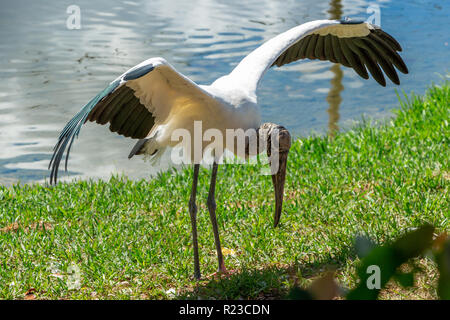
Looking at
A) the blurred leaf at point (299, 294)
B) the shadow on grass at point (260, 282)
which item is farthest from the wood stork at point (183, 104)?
the blurred leaf at point (299, 294)

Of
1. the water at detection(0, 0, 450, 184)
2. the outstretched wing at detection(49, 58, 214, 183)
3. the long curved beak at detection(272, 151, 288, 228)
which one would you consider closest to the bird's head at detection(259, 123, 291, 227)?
the long curved beak at detection(272, 151, 288, 228)

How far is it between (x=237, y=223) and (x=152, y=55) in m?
5.40

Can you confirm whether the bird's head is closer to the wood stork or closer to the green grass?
the wood stork

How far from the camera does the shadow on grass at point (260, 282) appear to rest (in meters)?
2.74

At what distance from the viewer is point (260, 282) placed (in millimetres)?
2781

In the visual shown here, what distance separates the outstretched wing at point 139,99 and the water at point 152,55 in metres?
2.69

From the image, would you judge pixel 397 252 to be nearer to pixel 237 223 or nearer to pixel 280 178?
pixel 280 178

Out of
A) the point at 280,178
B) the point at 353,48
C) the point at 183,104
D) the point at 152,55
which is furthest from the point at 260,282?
the point at 152,55

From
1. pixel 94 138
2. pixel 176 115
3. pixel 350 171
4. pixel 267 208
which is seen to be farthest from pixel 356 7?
pixel 176 115

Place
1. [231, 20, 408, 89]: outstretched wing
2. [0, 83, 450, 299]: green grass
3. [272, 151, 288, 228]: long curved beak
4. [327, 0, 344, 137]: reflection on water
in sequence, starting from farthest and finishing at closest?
[327, 0, 344, 137]: reflection on water, [231, 20, 408, 89]: outstretched wing, [272, 151, 288, 228]: long curved beak, [0, 83, 450, 299]: green grass

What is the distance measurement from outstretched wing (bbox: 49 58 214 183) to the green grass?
72 cm

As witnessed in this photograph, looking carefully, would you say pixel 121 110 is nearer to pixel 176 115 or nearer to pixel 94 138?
pixel 176 115

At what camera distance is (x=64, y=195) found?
4426mm

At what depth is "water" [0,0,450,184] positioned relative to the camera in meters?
6.27
